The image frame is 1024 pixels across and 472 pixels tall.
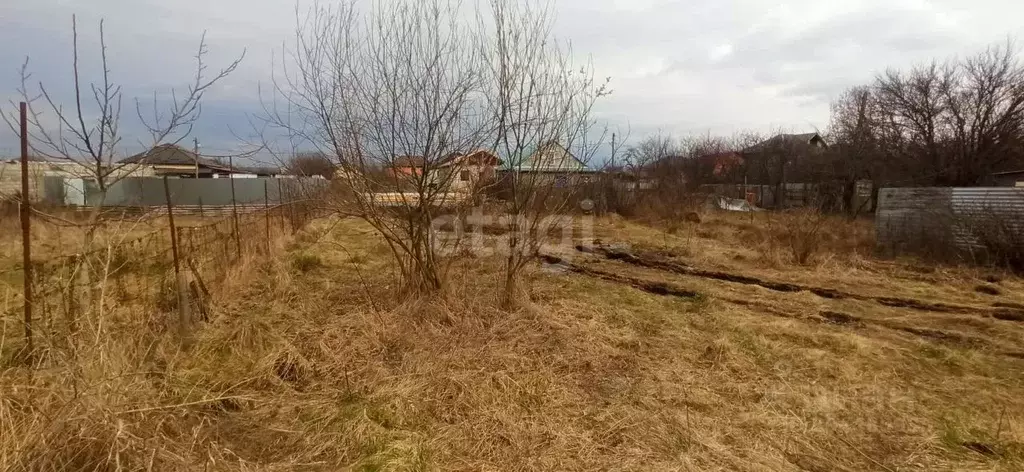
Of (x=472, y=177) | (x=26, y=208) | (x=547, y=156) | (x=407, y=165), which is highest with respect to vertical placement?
(x=547, y=156)

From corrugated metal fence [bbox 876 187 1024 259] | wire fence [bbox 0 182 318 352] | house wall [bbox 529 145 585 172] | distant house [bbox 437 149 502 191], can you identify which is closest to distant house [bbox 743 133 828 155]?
corrugated metal fence [bbox 876 187 1024 259]

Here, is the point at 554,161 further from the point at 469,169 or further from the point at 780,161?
the point at 780,161

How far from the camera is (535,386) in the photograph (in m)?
3.62

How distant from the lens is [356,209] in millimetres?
5293

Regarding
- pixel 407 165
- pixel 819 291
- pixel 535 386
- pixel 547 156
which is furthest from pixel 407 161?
pixel 819 291

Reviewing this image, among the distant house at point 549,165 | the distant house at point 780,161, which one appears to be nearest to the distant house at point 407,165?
the distant house at point 549,165

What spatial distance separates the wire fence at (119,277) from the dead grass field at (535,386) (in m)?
0.25

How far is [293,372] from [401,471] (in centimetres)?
165

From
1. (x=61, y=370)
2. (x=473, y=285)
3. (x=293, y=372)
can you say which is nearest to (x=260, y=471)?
(x=61, y=370)

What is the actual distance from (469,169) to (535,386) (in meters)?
2.56

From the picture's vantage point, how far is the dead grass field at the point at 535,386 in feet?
8.25

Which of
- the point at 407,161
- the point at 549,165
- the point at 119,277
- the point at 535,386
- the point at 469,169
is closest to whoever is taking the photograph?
the point at 535,386

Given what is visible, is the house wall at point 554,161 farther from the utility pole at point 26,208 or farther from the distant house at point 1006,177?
the distant house at point 1006,177

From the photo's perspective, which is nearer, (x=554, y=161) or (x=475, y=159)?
(x=475, y=159)
